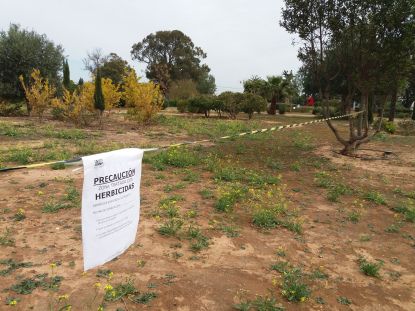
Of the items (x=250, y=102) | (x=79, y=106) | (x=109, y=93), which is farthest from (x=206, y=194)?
(x=250, y=102)

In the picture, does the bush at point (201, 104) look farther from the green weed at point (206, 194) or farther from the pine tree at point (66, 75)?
the green weed at point (206, 194)

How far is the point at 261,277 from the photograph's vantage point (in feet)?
12.9

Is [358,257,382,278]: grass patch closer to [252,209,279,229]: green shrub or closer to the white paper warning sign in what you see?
[252,209,279,229]: green shrub

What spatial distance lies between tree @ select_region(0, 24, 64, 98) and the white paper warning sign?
77.5ft

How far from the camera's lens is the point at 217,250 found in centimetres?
447

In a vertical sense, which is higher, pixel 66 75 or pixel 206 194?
pixel 66 75

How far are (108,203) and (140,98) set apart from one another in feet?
51.4

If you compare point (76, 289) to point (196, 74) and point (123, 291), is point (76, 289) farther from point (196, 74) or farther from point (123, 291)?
point (196, 74)

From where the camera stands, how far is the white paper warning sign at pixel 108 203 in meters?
2.25

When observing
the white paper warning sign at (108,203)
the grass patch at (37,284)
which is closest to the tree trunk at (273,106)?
the grass patch at (37,284)

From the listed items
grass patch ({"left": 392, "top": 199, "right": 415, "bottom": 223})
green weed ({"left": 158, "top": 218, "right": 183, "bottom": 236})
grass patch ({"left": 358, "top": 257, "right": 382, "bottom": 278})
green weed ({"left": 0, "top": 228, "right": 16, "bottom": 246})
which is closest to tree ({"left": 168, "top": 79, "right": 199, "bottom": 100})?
grass patch ({"left": 392, "top": 199, "right": 415, "bottom": 223})

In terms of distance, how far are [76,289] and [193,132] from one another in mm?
12756

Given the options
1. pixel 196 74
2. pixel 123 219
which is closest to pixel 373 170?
pixel 123 219

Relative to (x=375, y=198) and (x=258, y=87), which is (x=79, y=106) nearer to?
(x=375, y=198)
